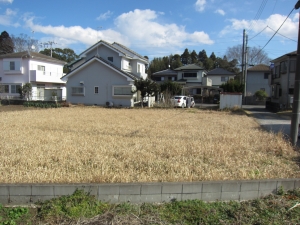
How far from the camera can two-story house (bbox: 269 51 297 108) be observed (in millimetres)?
23000

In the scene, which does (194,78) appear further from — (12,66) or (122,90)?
(12,66)

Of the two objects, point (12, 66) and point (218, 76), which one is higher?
point (218, 76)

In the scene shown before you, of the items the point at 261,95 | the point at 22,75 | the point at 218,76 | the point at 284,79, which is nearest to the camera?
the point at 284,79

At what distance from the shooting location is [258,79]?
134ft

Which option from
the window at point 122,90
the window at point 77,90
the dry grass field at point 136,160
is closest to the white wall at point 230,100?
the window at point 122,90

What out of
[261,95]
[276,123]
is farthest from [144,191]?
[261,95]

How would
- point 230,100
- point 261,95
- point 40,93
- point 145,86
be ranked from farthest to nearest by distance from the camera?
point 261,95 → point 40,93 → point 145,86 → point 230,100

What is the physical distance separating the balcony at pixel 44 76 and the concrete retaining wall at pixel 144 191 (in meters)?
29.0

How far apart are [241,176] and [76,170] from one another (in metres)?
2.89

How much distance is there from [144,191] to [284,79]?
26.1 m

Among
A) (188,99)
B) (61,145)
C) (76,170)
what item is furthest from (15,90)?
(76,170)

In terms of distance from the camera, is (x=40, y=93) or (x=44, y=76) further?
(x=44, y=76)

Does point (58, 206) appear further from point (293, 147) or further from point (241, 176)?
point (293, 147)

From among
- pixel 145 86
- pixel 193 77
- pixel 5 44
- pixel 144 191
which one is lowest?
pixel 144 191
